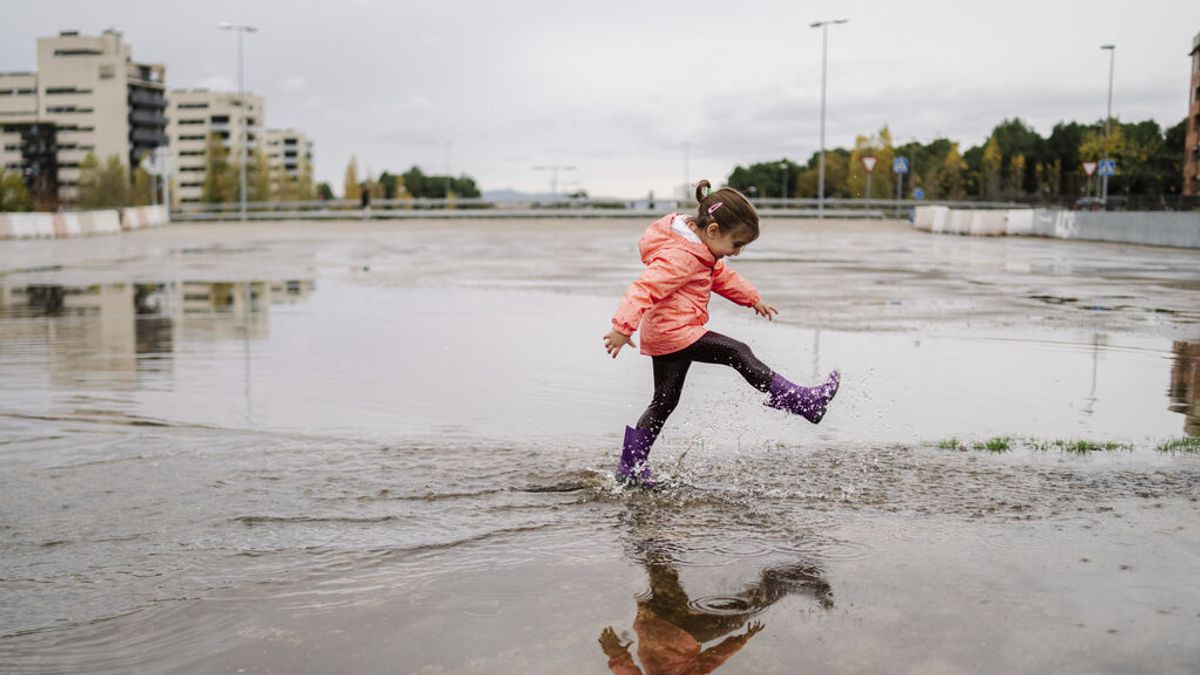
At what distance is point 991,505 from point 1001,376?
4.13m

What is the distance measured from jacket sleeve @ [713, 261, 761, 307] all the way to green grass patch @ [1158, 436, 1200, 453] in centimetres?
232

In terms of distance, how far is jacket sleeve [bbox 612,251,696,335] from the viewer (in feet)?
16.3

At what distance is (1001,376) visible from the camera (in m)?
8.80

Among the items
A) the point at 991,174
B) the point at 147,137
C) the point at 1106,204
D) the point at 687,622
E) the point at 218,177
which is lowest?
the point at 687,622

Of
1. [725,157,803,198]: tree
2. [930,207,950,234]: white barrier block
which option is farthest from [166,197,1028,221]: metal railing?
[725,157,803,198]: tree

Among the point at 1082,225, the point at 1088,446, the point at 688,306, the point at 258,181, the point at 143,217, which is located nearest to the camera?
the point at 688,306

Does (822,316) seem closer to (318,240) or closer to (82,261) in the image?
(82,261)

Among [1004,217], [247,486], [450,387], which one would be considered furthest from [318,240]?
[247,486]

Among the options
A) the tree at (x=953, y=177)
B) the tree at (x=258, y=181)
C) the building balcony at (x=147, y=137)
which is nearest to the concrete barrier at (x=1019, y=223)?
the tree at (x=953, y=177)

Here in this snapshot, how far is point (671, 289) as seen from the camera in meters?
5.12

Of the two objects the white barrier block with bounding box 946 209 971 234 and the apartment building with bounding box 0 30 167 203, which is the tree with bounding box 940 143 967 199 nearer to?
the white barrier block with bounding box 946 209 971 234

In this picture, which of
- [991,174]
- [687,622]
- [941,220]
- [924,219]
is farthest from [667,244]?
[991,174]

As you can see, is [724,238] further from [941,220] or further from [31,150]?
[31,150]

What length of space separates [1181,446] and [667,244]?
119 inches
